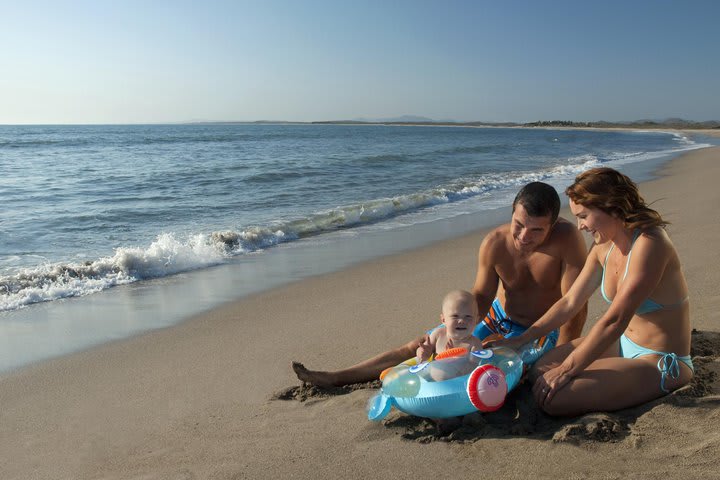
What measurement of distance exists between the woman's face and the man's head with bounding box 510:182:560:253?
1.14ft

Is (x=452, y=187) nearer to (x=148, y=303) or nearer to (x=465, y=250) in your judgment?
(x=465, y=250)

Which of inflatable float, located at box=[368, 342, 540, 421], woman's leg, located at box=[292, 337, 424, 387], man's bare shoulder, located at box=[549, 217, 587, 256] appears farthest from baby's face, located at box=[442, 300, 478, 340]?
man's bare shoulder, located at box=[549, 217, 587, 256]

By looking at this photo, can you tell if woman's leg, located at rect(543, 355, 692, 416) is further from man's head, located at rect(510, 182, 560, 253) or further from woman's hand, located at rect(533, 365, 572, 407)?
man's head, located at rect(510, 182, 560, 253)

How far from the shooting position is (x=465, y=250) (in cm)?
872

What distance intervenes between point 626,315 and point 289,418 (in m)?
2.10

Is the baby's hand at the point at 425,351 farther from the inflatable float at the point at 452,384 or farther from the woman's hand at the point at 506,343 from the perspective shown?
Answer: the woman's hand at the point at 506,343

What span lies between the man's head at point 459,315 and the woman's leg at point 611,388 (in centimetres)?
63

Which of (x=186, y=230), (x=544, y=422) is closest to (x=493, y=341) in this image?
(x=544, y=422)

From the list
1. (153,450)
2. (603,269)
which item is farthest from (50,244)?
(603,269)

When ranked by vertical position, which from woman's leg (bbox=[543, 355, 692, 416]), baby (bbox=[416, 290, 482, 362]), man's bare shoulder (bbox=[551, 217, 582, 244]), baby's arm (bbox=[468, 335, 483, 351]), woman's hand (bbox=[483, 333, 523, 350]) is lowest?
woman's leg (bbox=[543, 355, 692, 416])

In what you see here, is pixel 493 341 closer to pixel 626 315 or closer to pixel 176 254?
pixel 626 315

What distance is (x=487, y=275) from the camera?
13.8 feet

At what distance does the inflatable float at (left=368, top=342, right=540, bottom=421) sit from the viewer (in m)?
3.24

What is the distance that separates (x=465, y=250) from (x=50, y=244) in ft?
22.9
